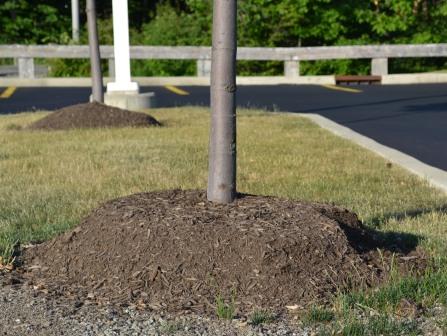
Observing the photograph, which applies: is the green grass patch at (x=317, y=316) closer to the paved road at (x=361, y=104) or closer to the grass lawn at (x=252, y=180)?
the grass lawn at (x=252, y=180)

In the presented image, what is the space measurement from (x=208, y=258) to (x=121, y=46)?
10.4 meters

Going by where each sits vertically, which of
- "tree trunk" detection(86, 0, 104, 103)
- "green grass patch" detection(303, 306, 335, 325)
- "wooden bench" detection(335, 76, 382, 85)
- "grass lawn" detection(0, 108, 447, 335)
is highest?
"tree trunk" detection(86, 0, 104, 103)

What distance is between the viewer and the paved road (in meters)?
11.7

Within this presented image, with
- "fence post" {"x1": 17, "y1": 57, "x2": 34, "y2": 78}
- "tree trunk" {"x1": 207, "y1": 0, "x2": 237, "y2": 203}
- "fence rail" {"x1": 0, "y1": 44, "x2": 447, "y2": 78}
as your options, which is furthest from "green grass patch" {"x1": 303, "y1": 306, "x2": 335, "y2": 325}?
"fence post" {"x1": 17, "y1": 57, "x2": 34, "y2": 78}

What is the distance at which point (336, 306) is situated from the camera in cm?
447

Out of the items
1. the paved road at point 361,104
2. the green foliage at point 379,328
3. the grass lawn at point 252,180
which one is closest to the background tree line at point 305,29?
the paved road at point 361,104

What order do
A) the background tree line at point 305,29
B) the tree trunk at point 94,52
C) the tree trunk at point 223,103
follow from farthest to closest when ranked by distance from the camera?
the background tree line at point 305,29
the tree trunk at point 94,52
the tree trunk at point 223,103

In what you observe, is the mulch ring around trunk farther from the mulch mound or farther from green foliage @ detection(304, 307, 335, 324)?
the mulch mound

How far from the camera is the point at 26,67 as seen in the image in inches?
1037

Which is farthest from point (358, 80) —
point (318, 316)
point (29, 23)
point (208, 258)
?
point (318, 316)

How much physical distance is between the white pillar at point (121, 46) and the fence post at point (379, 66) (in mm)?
12130

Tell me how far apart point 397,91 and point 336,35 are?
32.2ft

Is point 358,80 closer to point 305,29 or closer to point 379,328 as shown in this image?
point 305,29

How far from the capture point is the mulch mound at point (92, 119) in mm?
12695
